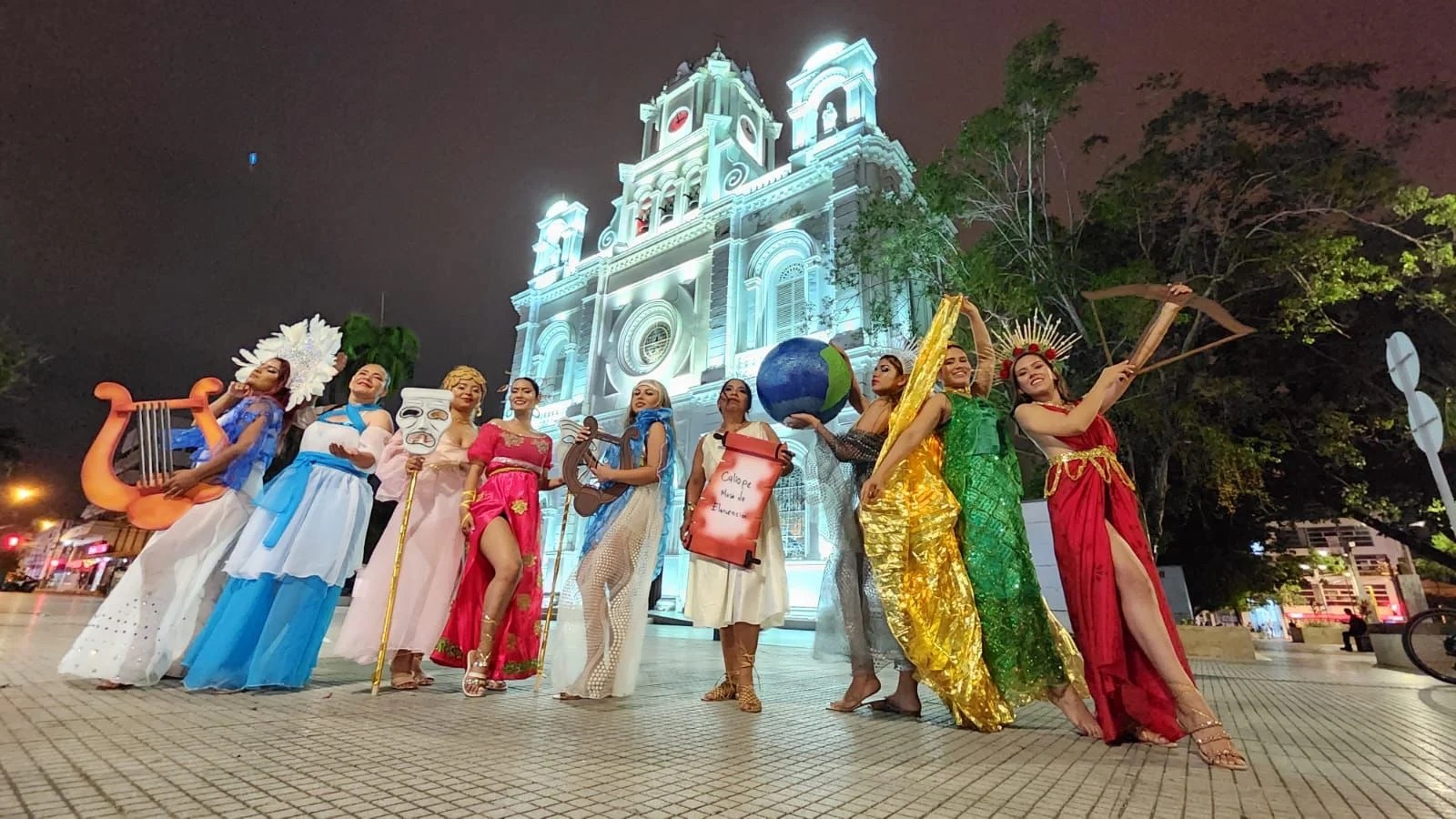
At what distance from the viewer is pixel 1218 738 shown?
2.50 meters

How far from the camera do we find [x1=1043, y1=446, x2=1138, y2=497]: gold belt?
312cm

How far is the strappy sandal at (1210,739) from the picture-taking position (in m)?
2.40

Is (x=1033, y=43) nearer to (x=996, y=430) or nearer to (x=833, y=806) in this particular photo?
(x=996, y=430)

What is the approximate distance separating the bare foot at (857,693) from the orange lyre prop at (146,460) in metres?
3.88

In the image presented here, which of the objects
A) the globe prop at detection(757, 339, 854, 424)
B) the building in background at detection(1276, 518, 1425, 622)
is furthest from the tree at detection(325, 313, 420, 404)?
the building in background at detection(1276, 518, 1425, 622)

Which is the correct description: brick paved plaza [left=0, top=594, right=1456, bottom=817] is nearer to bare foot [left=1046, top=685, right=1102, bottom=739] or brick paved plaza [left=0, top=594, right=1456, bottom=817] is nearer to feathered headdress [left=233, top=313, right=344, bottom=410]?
bare foot [left=1046, top=685, right=1102, bottom=739]

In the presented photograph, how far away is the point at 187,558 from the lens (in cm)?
366

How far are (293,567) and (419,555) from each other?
2.37ft

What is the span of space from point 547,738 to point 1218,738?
2.66 meters

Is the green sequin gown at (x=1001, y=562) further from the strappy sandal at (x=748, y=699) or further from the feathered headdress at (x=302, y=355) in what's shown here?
the feathered headdress at (x=302, y=355)

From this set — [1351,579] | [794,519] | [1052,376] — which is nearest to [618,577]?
[1052,376]

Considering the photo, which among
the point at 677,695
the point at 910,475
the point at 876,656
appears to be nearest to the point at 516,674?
the point at 677,695

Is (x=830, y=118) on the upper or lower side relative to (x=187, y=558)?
upper

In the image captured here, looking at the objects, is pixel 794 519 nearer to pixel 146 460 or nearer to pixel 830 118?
pixel 830 118
